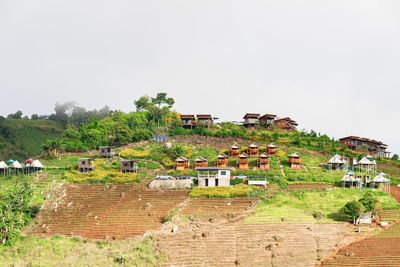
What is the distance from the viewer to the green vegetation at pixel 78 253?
49156 mm

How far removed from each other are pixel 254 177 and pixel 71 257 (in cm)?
3505

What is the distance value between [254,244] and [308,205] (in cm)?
1438

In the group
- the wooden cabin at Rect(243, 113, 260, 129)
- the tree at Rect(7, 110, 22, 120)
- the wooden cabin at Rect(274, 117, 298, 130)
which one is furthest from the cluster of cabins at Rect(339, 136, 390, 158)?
the tree at Rect(7, 110, 22, 120)

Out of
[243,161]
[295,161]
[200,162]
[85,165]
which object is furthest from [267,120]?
[85,165]

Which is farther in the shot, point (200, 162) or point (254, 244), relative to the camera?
point (200, 162)

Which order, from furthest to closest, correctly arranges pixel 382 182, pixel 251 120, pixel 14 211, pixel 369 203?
pixel 251 120 → pixel 382 182 → pixel 14 211 → pixel 369 203

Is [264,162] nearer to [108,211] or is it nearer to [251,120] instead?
[108,211]

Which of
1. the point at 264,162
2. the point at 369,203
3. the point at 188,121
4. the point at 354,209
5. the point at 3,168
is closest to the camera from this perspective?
the point at 354,209

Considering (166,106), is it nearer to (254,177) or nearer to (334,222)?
(254,177)

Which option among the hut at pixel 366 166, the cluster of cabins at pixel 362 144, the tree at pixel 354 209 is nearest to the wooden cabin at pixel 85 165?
the tree at pixel 354 209

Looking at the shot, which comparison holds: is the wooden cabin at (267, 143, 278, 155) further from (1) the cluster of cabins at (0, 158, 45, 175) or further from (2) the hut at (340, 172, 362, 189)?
(1) the cluster of cabins at (0, 158, 45, 175)

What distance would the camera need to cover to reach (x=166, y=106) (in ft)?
389

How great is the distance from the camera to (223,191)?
221 ft

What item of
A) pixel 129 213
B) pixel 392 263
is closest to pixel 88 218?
pixel 129 213
